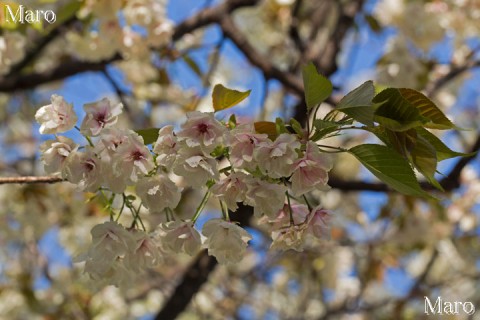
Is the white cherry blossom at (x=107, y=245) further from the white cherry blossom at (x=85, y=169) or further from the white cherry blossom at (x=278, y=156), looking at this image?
the white cherry blossom at (x=278, y=156)

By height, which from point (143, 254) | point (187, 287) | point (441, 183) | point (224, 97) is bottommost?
point (187, 287)

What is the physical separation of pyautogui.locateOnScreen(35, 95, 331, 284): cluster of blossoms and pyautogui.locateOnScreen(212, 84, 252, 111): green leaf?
0.21 feet

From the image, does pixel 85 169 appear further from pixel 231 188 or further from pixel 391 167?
pixel 391 167

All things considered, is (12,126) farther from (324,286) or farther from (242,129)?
(242,129)

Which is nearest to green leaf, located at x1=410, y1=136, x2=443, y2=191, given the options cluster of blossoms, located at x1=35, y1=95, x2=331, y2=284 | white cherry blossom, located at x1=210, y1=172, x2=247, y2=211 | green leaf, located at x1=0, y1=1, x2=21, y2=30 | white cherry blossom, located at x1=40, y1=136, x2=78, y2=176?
cluster of blossoms, located at x1=35, y1=95, x2=331, y2=284

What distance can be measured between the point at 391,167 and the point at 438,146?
3.6 inches

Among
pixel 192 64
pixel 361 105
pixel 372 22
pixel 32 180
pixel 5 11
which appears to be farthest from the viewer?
pixel 372 22

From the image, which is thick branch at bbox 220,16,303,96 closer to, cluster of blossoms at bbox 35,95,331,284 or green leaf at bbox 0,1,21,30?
green leaf at bbox 0,1,21,30

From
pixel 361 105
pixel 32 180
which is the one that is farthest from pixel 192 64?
pixel 361 105

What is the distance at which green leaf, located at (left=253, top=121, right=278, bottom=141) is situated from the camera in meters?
0.93

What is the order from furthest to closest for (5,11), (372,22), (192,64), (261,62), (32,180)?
(372,22) → (192,64) → (261,62) → (5,11) → (32,180)

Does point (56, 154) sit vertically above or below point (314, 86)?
below

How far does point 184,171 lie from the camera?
2.90 feet

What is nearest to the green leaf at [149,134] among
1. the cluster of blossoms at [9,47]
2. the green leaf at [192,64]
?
the cluster of blossoms at [9,47]
